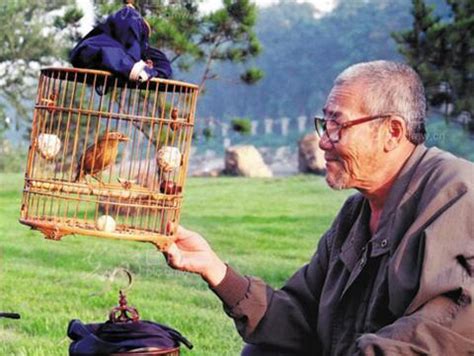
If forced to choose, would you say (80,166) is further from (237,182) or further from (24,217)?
(237,182)

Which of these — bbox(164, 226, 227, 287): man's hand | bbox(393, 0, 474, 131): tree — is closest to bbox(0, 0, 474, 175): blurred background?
bbox(393, 0, 474, 131): tree

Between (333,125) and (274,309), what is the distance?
71 centimetres

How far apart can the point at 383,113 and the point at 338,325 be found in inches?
27.0

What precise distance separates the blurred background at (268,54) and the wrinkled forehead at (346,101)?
2.69ft

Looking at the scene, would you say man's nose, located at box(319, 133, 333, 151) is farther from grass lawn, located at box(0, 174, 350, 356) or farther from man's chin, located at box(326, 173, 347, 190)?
grass lawn, located at box(0, 174, 350, 356)

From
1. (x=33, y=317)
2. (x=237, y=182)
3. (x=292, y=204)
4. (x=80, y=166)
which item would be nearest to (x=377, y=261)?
(x=80, y=166)

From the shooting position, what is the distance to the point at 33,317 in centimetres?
693

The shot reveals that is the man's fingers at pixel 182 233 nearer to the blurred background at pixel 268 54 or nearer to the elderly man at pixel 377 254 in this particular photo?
the elderly man at pixel 377 254

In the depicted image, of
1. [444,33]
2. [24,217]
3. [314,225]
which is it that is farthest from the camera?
[314,225]

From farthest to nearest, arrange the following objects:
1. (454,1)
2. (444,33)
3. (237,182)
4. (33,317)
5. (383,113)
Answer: (237,182) → (454,1) → (444,33) → (33,317) → (383,113)

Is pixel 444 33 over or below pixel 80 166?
over

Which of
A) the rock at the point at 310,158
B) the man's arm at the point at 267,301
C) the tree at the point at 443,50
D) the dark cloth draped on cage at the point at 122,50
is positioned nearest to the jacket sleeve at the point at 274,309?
the man's arm at the point at 267,301

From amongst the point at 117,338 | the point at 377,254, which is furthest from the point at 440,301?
the point at 117,338

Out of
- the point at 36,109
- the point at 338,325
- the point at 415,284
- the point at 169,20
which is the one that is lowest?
the point at 338,325
